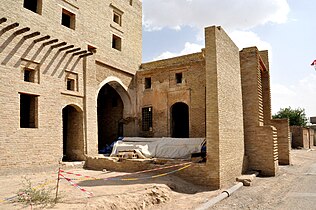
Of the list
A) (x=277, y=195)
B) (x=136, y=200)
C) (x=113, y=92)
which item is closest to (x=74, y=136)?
(x=113, y=92)

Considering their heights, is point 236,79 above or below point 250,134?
above

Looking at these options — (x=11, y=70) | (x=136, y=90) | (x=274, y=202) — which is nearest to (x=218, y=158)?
(x=274, y=202)

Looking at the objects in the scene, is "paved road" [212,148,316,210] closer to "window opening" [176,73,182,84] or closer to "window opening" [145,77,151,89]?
"window opening" [176,73,182,84]

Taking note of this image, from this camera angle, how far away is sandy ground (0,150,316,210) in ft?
22.3

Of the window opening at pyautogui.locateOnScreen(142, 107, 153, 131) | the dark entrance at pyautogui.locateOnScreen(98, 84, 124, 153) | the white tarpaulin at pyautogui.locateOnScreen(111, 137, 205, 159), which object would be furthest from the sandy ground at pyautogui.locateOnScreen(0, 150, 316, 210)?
the dark entrance at pyautogui.locateOnScreen(98, 84, 124, 153)

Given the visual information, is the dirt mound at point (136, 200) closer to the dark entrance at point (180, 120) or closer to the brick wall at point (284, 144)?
the dark entrance at point (180, 120)

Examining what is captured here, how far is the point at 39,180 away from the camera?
31.3 ft

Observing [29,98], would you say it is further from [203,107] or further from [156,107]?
[203,107]

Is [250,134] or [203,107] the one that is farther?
[203,107]

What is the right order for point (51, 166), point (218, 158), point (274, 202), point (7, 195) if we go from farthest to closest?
point (51, 166)
point (218, 158)
point (274, 202)
point (7, 195)

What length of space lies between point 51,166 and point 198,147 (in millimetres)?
6640

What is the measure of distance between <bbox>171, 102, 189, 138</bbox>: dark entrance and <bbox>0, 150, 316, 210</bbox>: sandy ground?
25.0 feet

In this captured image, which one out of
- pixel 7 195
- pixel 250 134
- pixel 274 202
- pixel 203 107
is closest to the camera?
pixel 7 195

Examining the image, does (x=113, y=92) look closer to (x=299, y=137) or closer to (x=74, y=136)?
(x=74, y=136)
